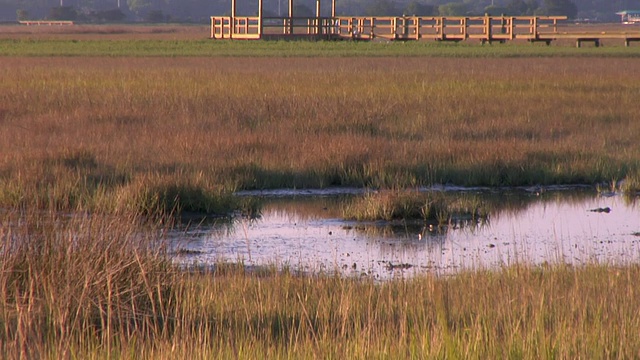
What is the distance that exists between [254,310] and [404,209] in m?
5.02

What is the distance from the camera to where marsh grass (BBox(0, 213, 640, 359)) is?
5203 millimetres

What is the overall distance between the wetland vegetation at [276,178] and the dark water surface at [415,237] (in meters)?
0.51

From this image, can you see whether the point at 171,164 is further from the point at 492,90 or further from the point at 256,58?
the point at 256,58

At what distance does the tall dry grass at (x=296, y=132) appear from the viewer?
43.0ft

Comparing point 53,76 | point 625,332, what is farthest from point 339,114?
point 625,332

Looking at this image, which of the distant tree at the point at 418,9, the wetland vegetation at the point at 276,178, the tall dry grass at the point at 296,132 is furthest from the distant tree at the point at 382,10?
the tall dry grass at the point at 296,132

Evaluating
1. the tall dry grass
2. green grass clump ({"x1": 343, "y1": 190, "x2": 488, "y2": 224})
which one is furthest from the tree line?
green grass clump ({"x1": 343, "y1": 190, "x2": 488, "y2": 224})

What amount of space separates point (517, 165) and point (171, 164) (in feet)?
15.3

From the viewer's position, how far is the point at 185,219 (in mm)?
11328

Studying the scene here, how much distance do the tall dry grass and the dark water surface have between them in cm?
86

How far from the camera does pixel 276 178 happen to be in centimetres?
1352

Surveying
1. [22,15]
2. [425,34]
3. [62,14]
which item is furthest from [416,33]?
[22,15]

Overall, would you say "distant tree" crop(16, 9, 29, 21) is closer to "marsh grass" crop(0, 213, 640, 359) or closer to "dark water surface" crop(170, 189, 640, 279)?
"dark water surface" crop(170, 189, 640, 279)

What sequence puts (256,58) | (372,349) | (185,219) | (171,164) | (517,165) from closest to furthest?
1. (372,349)
2. (185,219)
3. (171,164)
4. (517,165)
5. (256,58)
